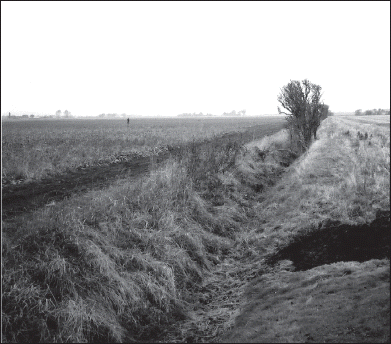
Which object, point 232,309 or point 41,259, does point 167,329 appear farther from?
point 41,259

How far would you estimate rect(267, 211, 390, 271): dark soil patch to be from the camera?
6.89 meters

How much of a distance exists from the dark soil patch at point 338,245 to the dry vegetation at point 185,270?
121 mm

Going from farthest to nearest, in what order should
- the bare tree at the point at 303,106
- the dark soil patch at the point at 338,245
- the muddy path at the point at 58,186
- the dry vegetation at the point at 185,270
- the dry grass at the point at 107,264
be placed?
the bare tree at the point at 303,106 < the muddy path at the point at 58,186 < the dark soil patch at the point at 338,245 < the dry grass at the point at 107,264 < the dry vegetation at the point at 185,270

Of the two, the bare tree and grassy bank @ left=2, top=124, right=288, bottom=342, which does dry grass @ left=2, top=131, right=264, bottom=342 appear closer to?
grassy bank @ left=2, top=124, right=288, bottom=342

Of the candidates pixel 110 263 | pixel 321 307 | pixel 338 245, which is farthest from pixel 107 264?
pixel 338 245

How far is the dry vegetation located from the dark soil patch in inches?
4.8

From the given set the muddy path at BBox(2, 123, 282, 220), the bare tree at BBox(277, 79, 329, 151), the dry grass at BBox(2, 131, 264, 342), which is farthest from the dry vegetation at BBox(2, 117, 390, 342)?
the bare tree at BBox(277, 79, 329, 151)

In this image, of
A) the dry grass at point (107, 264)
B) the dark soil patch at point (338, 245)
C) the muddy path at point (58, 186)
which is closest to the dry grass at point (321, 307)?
the dark soil patch at point (338, 245)

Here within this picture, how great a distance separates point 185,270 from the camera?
27.4ft

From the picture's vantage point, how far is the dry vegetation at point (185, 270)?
17.7 ft

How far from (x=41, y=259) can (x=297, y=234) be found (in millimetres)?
6251

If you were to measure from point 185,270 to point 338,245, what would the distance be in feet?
11.7

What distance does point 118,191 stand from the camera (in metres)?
9.91

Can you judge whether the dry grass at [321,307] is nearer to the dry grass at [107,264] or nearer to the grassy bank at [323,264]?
the grassy bank at [323,264]
